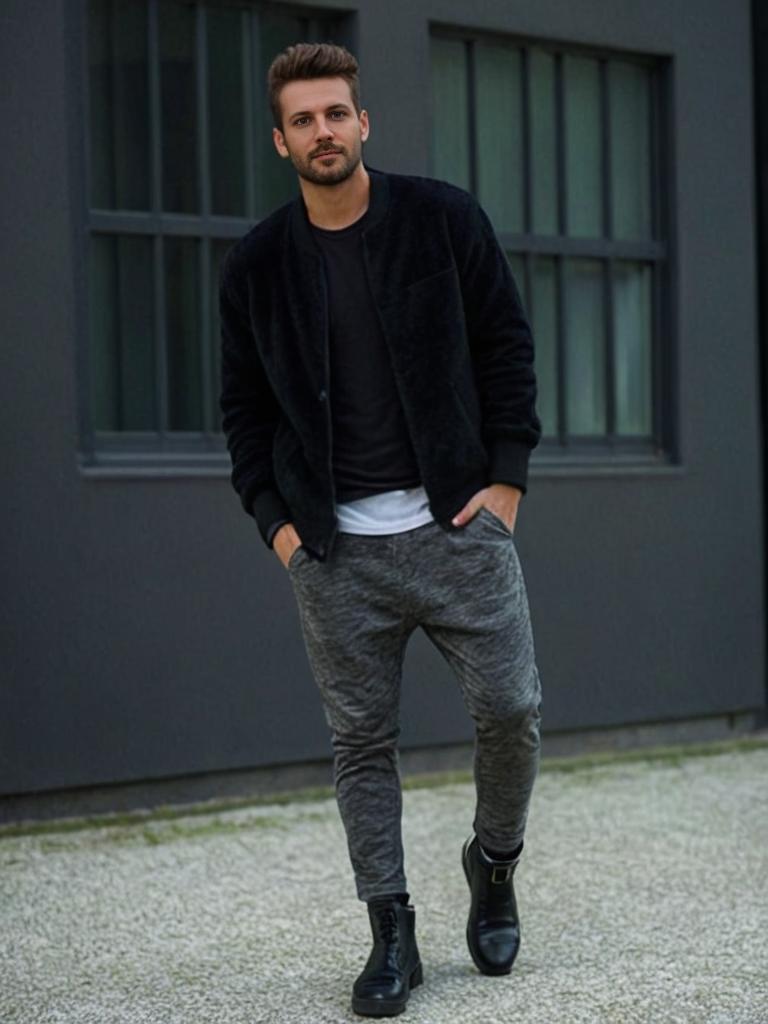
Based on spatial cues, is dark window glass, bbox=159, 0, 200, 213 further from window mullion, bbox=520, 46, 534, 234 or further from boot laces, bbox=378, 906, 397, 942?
boot laces, bbox=378, 906, 397, 942

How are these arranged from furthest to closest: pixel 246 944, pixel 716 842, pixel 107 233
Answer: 1. pixel 107 233
2. pixel 716 842
3. pixel 246 944

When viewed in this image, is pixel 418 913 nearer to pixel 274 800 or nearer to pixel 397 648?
pixel 397 648

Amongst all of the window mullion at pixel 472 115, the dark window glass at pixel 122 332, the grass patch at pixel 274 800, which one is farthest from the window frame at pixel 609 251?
the dark window glass at pixel 122 332

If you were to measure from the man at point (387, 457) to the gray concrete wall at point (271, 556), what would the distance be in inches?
84.1

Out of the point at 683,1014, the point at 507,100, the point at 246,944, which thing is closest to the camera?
the point at 683,1014

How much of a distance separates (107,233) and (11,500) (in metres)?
1.02

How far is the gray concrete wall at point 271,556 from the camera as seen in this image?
6.41 m

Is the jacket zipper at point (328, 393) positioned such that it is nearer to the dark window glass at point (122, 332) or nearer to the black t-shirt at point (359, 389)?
the black t-shirt at point (359, 389)

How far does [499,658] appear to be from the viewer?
14.3 feet

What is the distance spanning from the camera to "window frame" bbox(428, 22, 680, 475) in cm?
771

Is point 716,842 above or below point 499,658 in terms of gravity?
below

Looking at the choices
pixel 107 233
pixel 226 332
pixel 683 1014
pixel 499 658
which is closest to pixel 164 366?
pixel 107 233

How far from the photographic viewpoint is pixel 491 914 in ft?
15.2

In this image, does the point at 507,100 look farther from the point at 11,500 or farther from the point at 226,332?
the point at 226,332
